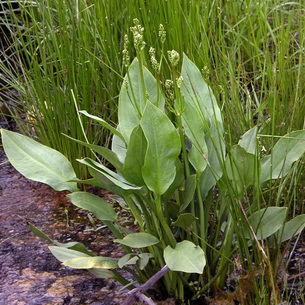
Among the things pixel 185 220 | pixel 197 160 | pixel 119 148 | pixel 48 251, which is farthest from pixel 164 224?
pixel 48 251

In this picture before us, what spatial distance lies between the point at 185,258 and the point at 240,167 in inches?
10.2

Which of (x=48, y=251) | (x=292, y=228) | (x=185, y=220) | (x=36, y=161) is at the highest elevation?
(x=36, y=161)

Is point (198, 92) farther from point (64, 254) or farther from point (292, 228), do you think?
point (64, 254)

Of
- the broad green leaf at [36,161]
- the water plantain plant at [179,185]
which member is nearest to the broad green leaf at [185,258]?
the water plantain plant at [179,185]

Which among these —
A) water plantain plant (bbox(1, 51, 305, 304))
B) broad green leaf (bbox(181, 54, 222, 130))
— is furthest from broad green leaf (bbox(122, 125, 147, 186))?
broad green leaf (bbox(181, 54, 222, 130))

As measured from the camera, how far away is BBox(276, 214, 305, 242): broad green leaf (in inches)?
55.8

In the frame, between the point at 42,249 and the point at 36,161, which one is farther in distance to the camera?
the point at 42,249

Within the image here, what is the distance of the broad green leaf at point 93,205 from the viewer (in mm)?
1416

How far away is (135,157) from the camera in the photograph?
133cm

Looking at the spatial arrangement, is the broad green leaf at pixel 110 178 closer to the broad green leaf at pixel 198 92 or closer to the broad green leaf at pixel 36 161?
the broad green leaf at pixel 36 161

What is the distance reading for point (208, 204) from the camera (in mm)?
1502

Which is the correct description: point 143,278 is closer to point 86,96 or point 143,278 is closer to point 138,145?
point 138,145

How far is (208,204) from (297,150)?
0.27m

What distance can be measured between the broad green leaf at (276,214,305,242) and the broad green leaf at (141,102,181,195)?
336 mm
